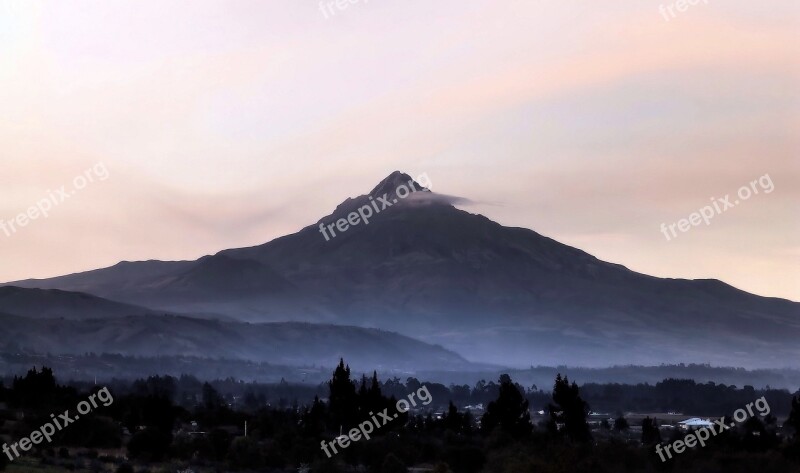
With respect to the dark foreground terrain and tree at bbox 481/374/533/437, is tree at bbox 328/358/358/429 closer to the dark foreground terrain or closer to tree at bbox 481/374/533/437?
the dark foreground terrain

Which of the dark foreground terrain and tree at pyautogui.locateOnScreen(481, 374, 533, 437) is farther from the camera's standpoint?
tree at pyautogui.locateOnScreen(481, 374, 533, 437)

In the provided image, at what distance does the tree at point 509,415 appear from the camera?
88.4m

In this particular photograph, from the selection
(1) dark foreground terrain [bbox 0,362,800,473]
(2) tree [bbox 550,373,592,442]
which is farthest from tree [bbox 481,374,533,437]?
(2) tree [bbox 550,373,592,442]

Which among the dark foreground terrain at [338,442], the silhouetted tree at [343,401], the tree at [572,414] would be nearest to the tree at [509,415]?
the dark foreground terrain at [338,442]

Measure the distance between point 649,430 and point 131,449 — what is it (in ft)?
153

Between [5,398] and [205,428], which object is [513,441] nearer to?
[205,428]

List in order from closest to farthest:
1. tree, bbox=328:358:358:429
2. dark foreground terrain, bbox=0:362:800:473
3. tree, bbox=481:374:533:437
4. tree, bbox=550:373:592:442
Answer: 1. dark foreground terrain, bbox=0:362:800:473
2. tree, bbox=550:373:592:442
3. tree, bbox=481:374:533:437
4. tree, bbox=328:358:358:429

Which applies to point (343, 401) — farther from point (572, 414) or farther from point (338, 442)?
point (572, 414)

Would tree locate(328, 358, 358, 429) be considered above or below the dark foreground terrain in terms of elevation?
above

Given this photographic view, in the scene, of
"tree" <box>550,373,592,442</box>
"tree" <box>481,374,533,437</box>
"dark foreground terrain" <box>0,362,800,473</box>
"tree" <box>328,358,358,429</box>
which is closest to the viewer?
"dark foreground terrain" <box>0,362,800,473</box>

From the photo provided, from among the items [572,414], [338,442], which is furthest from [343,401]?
[572,414]

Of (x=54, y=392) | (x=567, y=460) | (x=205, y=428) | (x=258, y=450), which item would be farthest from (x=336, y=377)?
(x=567, y=460)

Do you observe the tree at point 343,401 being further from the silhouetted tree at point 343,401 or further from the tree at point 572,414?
the tree at point 572,414

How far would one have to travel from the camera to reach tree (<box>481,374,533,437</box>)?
88438 millimetres
